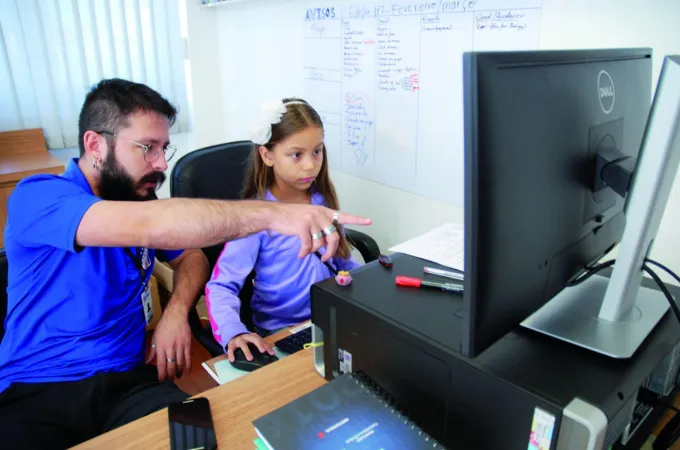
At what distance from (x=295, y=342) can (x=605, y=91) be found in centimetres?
74

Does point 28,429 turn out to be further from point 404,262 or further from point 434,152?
point 434,152

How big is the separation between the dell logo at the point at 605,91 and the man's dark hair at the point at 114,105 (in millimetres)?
983

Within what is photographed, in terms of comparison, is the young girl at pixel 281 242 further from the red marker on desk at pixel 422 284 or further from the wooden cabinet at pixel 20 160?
the wooden cabinet at pixel 20 160

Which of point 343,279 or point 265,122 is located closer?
point 343,279

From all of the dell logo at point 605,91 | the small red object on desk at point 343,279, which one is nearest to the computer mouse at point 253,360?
the small red object on desk at point 343,279

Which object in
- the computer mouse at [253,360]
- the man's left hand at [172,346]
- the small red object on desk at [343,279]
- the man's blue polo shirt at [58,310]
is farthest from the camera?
the man's left hand at [172,346]

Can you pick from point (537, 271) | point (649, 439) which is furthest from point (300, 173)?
point (649, 439)

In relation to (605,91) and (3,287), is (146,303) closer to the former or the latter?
(3,287)

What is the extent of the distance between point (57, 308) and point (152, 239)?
1.40 feet

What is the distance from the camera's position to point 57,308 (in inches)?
44.9

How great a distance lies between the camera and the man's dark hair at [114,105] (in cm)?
117

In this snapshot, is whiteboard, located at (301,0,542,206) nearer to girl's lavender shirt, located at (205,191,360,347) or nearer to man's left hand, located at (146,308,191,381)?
girl's lavender shirt, located at (205,191,360,347)

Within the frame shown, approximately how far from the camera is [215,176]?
5.12ft

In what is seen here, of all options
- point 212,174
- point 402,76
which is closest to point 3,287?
point 212,174
